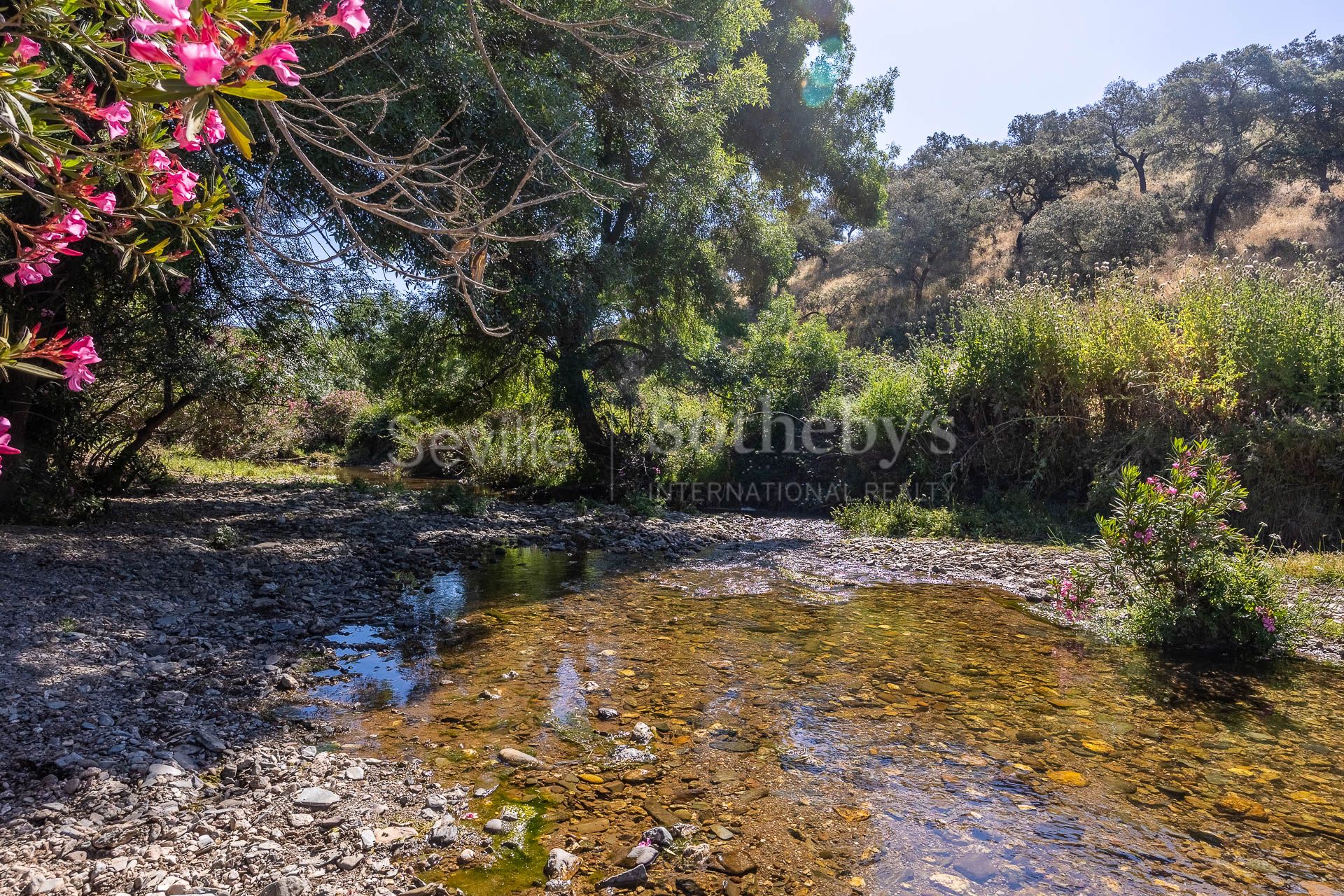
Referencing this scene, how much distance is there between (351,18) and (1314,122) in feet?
127

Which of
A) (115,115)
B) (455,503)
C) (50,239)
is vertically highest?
(115,115)

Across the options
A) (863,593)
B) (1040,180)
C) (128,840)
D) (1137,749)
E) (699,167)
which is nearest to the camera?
(128,840)

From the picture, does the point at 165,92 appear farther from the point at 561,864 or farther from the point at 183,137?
the point at 561,864

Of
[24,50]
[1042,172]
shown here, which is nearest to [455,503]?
[24,50]

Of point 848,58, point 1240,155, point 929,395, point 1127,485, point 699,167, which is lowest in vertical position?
point 1127,485

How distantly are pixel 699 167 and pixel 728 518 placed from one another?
5.20m

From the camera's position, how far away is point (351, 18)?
1628 mm

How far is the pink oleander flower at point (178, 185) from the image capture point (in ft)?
6.72

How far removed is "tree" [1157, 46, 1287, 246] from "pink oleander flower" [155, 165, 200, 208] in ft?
117

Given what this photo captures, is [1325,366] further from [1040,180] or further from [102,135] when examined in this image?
[1040,180]

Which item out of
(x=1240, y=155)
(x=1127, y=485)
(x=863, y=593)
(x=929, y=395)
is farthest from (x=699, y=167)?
(x=1240, y=155)

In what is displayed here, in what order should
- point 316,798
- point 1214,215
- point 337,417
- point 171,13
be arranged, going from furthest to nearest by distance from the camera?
1. point 1214,215
2. point 337,417
3. point 316,798
4. point 171,13

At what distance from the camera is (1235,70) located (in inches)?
1212

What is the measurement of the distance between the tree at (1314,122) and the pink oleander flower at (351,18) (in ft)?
123
